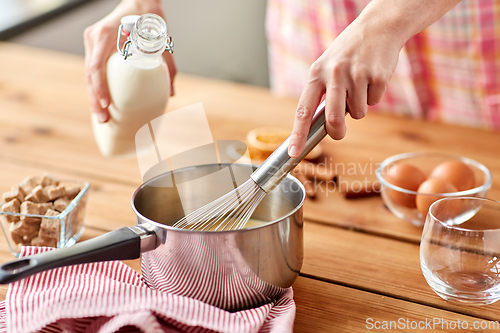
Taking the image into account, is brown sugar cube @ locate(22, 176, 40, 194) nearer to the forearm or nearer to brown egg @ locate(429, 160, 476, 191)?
the forearm

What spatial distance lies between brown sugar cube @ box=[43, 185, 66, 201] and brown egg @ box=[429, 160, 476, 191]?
0.50 metres

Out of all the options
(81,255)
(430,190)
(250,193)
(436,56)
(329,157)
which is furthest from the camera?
(436,56)

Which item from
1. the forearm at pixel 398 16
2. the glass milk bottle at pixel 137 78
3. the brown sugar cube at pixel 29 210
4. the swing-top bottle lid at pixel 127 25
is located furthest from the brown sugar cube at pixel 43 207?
the forearm at pixel 398 16

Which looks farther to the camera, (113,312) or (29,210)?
(29,210)

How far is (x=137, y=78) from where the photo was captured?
611mm

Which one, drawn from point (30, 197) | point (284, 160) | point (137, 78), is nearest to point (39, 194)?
point (30, 197)

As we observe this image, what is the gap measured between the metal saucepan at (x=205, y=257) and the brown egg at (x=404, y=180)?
20 cm

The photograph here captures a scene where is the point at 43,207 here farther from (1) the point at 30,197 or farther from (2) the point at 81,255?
(2) the point at 81,255

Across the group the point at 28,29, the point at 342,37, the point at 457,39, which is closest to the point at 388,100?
the point at 457,39

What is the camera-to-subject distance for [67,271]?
0.51m

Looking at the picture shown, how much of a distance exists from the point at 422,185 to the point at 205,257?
36cm

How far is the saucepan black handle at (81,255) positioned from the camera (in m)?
0.40

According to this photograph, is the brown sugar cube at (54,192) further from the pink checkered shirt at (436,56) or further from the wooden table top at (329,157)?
the pink checkered shirt at (436,56)

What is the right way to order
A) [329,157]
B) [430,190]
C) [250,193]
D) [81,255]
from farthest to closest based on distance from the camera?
[329,157] → [430,190] → [250,193] → [81,255]
